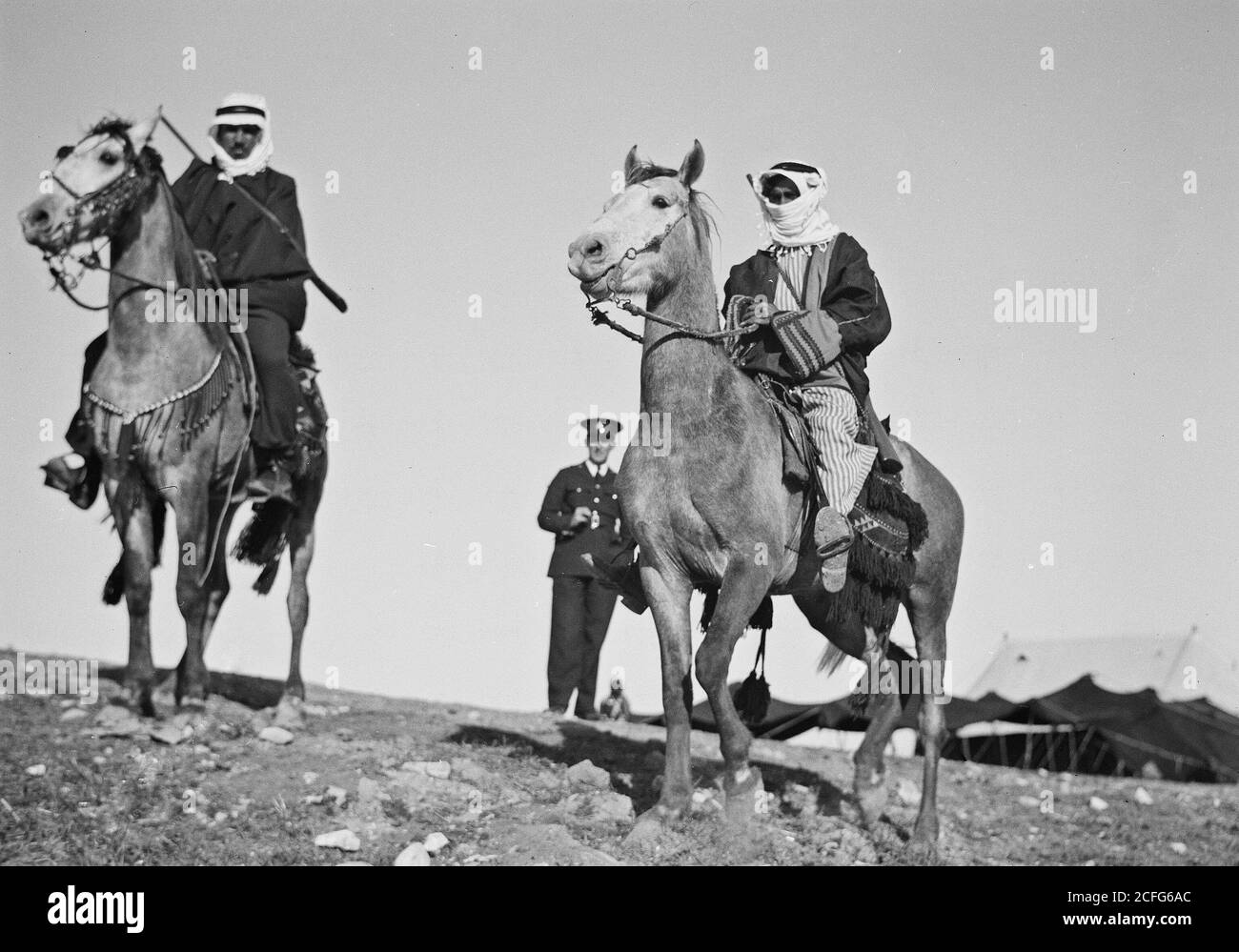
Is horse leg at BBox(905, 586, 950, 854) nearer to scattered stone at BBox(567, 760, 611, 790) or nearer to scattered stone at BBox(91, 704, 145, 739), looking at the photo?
scattered stone at BBox(567, 760, 611, 790)

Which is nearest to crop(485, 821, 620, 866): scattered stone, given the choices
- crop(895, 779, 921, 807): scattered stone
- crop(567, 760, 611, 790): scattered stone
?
crop(567, 760, 611, 790): scattered stone

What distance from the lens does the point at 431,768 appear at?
→ 10148 mm

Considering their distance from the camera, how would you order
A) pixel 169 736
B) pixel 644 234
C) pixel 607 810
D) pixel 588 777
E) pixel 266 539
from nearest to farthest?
pixel 644 234, pixel 607 810, pixel 169 736, pixel 588 777, pixel 266 539

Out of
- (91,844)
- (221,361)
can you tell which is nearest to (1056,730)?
(221,361)

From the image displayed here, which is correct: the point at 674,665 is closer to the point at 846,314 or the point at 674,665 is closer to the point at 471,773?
the point at 471,773

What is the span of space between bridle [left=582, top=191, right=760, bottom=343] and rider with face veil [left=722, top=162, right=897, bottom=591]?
0.56m

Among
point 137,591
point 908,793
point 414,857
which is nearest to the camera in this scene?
point 414,857

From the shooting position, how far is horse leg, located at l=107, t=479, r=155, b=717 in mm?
10523

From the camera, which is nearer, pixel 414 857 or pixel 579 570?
pixel 414 857

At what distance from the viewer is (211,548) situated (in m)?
11.5

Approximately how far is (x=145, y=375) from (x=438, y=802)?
3452 mm

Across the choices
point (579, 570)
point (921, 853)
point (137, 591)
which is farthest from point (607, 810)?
point (579, 570)

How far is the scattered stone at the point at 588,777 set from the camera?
408 inches

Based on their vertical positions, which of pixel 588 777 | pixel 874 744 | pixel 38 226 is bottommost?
pixel 588 777
